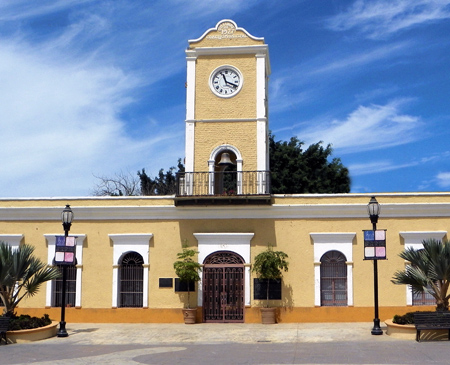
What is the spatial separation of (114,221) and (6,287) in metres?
4.68

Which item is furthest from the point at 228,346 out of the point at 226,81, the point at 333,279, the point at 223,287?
the point at 226,81

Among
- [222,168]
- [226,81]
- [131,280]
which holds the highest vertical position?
[226,81]

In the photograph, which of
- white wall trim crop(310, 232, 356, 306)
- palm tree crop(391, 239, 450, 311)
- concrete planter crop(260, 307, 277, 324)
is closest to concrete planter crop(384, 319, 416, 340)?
palm tree crop(391, 239, 450, 311)

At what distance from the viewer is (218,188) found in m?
21.0

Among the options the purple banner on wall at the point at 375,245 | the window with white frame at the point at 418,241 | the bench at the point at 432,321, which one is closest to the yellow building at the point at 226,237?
the window with white frame at the point at 418,241

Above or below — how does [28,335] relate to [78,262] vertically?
below

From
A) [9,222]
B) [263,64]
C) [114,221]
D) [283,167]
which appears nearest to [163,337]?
[114,221]

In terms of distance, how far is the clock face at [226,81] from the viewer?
2153 centimetres

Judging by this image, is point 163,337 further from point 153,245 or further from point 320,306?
point 320,306

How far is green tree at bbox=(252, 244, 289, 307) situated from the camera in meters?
19.1

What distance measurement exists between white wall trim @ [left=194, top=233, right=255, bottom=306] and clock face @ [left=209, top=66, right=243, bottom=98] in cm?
498

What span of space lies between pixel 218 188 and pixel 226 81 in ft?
12.5

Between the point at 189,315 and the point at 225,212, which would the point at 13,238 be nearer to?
the point at 189,315

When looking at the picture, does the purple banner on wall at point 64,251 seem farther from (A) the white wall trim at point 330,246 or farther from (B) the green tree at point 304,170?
(B) the green tree at point 304,170
